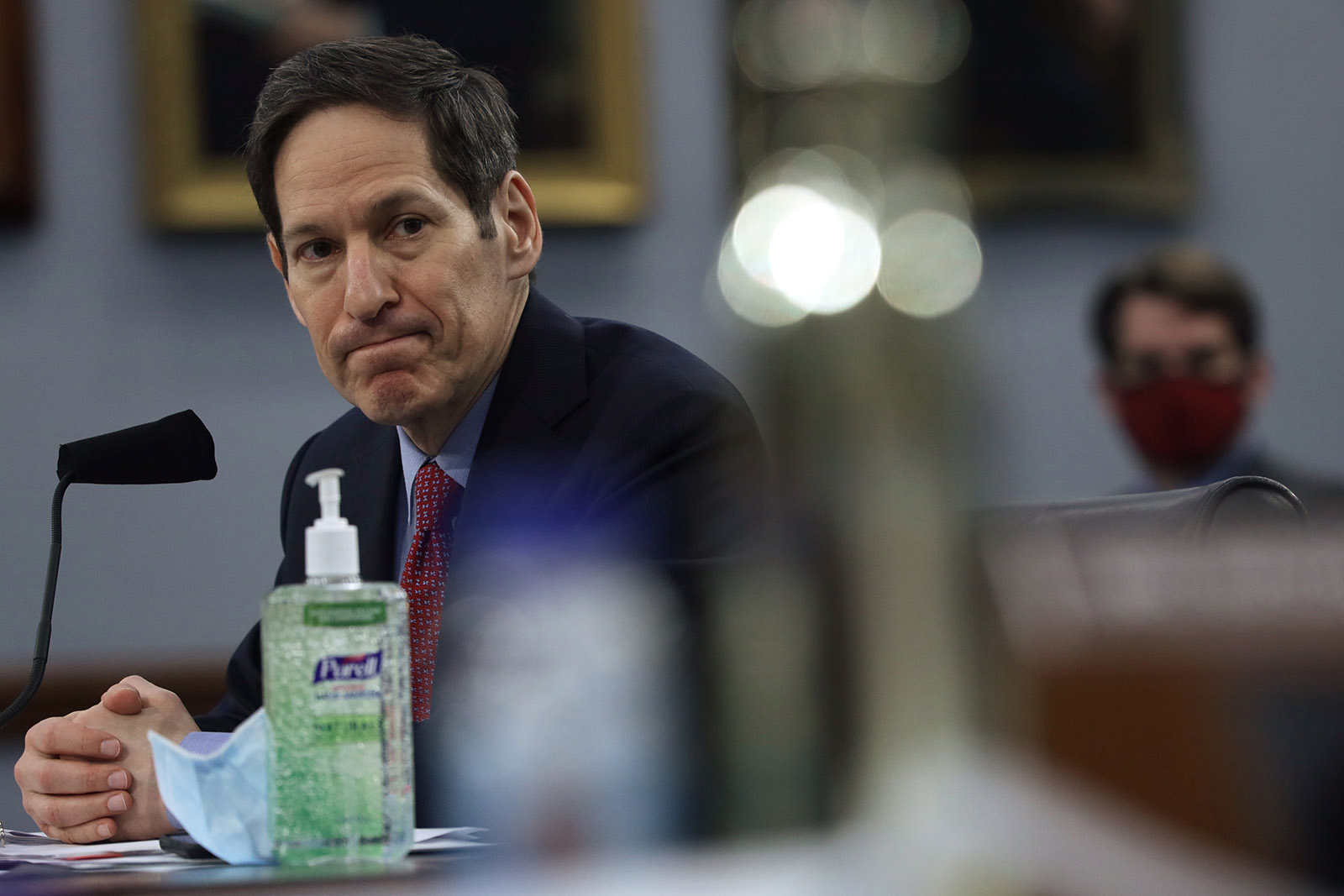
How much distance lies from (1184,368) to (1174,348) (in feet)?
0.10

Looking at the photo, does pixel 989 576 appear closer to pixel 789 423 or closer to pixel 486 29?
pixel 789 423

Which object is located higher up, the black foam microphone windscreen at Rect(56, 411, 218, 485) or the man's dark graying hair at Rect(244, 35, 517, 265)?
the man's dark graying hair at Rect(244, 35, 517, 265)

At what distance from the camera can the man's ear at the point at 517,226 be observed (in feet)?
3.74

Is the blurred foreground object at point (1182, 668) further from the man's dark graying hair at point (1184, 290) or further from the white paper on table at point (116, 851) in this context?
the man's dark graying hair at point (1184, 290)

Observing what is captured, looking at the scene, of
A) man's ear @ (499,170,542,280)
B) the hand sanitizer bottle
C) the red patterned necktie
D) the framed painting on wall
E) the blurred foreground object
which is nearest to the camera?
the blurred foreground object

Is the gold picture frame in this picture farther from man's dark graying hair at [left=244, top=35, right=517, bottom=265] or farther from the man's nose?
the man's nose

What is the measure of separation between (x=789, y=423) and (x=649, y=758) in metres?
0.13

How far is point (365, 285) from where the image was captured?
3.27 feet

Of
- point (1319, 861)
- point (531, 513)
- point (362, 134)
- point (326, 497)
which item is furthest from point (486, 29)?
point (1319, 861)

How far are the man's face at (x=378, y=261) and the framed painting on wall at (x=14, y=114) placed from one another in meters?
0.94

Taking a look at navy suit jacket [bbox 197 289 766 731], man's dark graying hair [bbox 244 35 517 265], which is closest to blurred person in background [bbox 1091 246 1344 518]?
navy suit jacket [bbox 197 289 766 731]

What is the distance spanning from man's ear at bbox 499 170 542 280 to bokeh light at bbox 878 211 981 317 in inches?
35.1

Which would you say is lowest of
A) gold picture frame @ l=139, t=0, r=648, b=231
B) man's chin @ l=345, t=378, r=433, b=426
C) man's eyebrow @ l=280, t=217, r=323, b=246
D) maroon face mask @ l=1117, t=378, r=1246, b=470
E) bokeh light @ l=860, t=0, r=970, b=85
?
bokeh light @ l=860, t=0, r=970, b=85

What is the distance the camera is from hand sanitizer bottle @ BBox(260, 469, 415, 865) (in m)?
0.51
